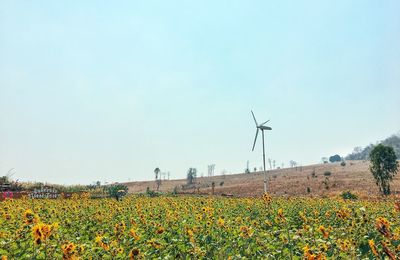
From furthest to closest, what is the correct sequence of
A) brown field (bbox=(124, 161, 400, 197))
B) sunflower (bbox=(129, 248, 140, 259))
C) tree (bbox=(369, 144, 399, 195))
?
brown field (bbox=(124, 161, 400, 197)) → tree (bbox=(369, 144, 399, 195)) → sunflower (bbox=(129, 248, 140, 259))

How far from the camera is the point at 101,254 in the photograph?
268 inches

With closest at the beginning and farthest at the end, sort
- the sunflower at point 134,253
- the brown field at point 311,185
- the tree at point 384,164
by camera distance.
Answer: the sunflower at point 134,253
the tree at point 384,164
the brown field at point 311,185

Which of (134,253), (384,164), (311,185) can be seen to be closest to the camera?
(134,253)

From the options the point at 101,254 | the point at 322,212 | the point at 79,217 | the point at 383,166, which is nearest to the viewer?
the point at 101,254

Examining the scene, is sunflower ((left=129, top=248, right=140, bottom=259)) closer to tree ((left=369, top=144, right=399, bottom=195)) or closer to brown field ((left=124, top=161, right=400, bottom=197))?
brown field ((left=124, top=161, right=400, bottom=197))

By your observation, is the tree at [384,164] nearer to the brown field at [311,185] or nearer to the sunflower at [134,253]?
the brown field at [311,185]

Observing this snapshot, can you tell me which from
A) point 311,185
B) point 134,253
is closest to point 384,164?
point 311,185

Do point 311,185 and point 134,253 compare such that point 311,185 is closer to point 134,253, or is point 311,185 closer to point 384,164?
point 384,164

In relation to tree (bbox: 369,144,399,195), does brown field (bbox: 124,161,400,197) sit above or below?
below

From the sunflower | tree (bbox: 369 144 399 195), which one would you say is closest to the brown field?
tree (bbox: 369 144 399 195)

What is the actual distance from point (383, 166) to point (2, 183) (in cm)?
4942

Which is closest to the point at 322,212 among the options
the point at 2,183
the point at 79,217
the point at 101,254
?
the point at 79,217

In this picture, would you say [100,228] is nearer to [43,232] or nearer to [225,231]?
[225,231]

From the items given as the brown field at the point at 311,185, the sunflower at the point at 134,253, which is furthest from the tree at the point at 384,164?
the sunflower at the point at 134,253
